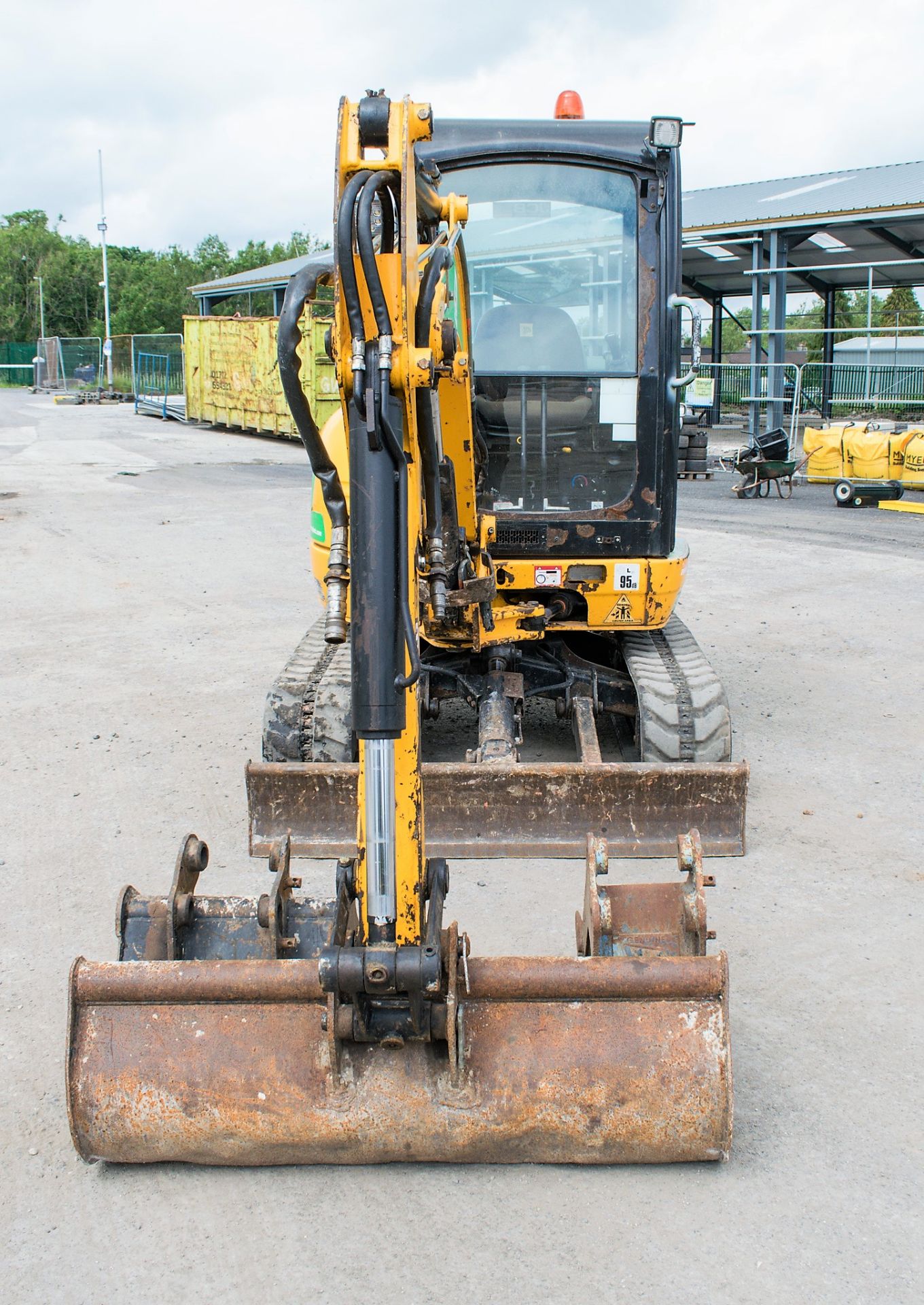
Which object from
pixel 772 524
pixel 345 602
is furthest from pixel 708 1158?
pixel 772 524

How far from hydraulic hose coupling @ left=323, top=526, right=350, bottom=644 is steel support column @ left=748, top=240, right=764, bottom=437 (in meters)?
18.0

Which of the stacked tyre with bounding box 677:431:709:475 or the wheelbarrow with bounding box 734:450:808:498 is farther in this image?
the stacked tyre with bounding box 677:431:709:475

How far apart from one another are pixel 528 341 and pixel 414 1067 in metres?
3.56

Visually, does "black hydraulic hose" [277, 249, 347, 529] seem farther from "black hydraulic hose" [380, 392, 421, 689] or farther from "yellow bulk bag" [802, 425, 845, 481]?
"yellow bulk bag" [802, 425, 845, 481]

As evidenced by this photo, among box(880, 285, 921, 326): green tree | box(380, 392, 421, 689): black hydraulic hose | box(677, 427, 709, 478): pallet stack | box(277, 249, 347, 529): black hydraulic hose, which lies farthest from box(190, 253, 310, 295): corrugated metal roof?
box(380, 392, 421, 689): black hydraulic hose

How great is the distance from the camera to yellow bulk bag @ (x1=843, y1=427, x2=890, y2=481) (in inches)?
708

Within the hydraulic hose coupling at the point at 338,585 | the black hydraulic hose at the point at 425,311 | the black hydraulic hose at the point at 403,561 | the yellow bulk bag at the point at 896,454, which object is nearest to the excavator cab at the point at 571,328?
the black hydraulic hose at the point at 425,311

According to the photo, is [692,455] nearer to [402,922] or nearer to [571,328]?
[571,328]

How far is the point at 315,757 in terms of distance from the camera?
567cm

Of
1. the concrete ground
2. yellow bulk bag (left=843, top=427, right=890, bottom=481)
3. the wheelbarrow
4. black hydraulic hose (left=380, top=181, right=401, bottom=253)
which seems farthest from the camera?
the wheelbarrow

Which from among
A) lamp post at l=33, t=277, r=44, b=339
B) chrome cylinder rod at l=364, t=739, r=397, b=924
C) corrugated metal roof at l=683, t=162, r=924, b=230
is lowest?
chrome cylinder rod at l=364, t=739, r=397, b=924

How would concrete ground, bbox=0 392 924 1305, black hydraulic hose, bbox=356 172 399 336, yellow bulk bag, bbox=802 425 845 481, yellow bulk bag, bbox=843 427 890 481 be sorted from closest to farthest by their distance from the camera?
concrete ground, bbox=0 392 924 1305
black hydraulic hose, bbox=356 172 399 336
yellow bulk bag, bbox=843 427 890 481
yellow bulk bag, bbox=802 425 845 481

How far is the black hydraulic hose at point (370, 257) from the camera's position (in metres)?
3.05

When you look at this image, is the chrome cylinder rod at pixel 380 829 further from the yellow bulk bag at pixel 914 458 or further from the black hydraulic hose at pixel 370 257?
the yellow bulk bag at pixel 914 458
